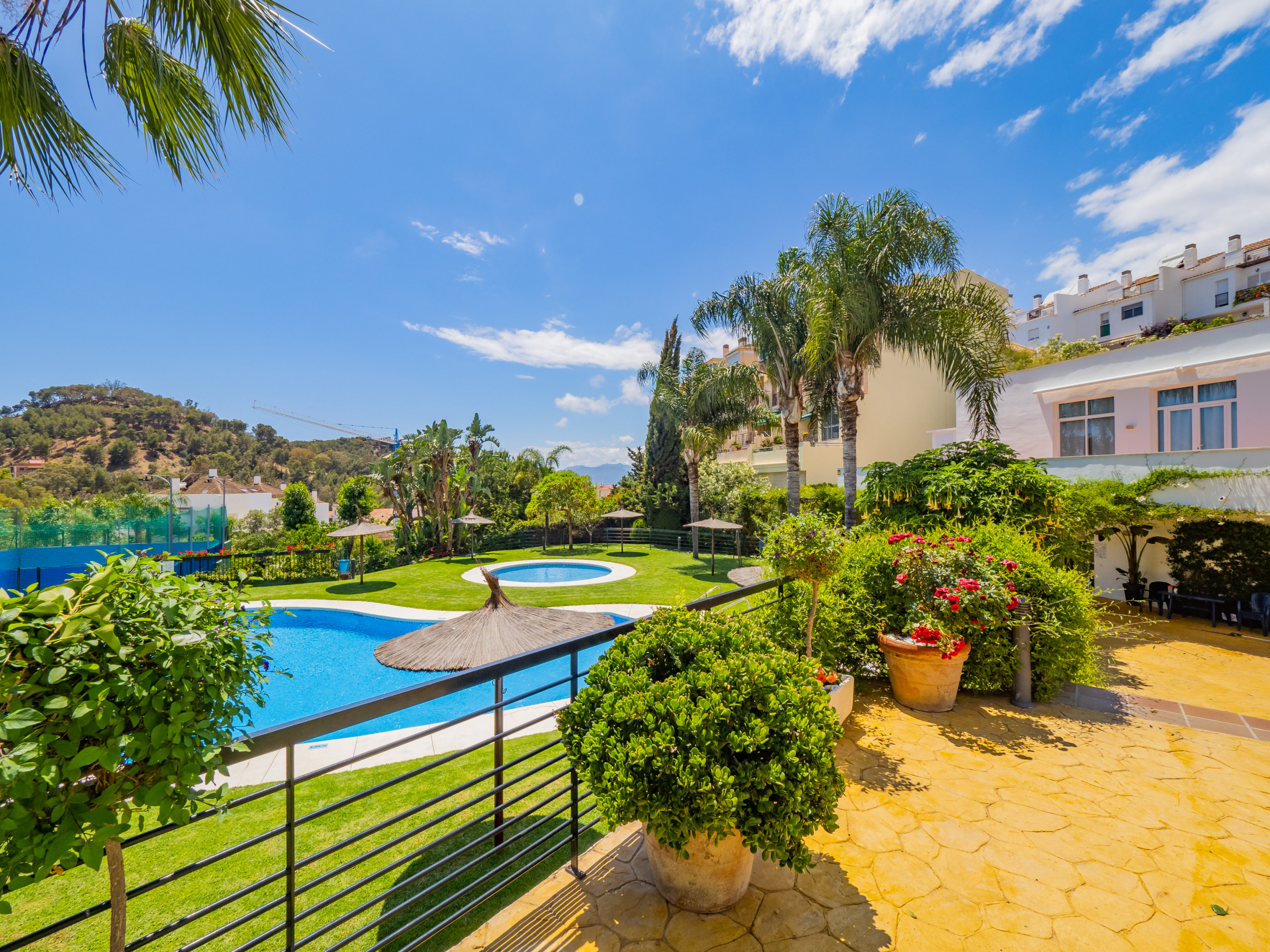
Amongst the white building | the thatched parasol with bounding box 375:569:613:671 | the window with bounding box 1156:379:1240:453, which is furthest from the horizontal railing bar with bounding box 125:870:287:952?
the white building

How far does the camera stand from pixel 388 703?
1.77 meters

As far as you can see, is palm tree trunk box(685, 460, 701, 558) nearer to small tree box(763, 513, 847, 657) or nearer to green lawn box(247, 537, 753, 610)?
green lawn box(247, 537, 753, 610)

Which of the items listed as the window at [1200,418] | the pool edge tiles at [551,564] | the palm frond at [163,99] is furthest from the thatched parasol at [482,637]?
the window at [1200,418]

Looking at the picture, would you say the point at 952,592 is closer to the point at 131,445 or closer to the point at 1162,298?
the point at 1162,298

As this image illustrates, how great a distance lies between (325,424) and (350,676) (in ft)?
446

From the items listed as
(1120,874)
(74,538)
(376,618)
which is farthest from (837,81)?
(74,538)

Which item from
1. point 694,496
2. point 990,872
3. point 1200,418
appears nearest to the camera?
point 990,872

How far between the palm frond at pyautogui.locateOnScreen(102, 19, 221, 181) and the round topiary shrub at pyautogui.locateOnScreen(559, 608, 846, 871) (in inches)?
186

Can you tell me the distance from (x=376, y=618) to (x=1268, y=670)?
648 inches

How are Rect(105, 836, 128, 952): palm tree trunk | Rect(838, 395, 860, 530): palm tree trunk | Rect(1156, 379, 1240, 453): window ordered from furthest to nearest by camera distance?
Rect(838, 395, 860, 530): palm tree trunk < Rect(1156, 379, 1240, 453): window < Rect(105, 836, 128, 952): palm tree trunk

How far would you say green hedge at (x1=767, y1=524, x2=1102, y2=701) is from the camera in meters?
4.99

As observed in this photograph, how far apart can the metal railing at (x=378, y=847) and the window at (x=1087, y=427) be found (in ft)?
42.4

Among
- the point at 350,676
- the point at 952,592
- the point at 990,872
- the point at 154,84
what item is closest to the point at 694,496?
the point at 350,676

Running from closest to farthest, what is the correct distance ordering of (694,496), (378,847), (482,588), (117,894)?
(117,894) < (378,847) < (482,588) < (694,496)
